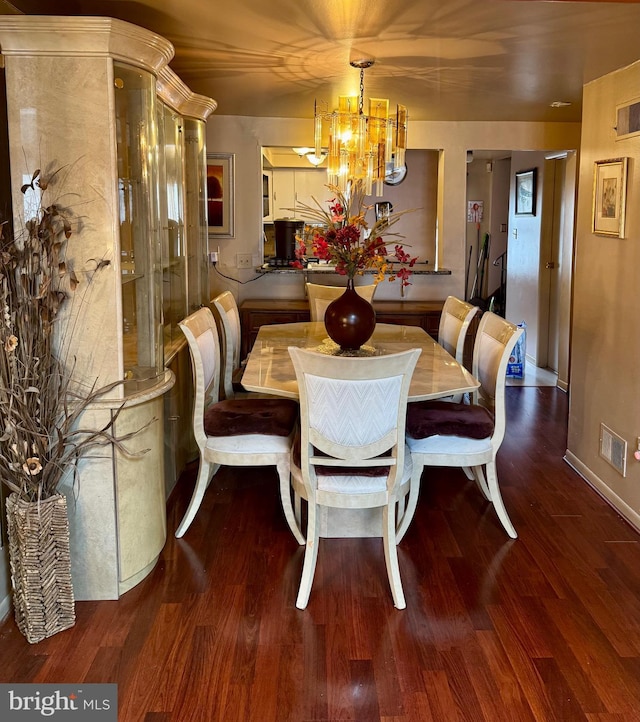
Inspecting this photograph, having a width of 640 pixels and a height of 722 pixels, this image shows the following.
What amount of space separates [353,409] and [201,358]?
920 mm

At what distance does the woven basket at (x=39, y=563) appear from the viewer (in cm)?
240

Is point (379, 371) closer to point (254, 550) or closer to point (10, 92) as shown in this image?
point (254, 550)

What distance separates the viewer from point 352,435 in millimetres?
2641

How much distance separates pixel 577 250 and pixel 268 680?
301 centimetres

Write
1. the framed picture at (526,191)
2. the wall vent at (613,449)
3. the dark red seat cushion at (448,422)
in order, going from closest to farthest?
the dark red seat cushion at (448,422)
the wall vent at (613,449)
the framed picture at (526,191)

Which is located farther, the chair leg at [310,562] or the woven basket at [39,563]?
the chair leg at [310,562]

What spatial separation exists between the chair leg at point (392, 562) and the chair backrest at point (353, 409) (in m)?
0.08

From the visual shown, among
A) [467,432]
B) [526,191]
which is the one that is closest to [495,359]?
[467,432]

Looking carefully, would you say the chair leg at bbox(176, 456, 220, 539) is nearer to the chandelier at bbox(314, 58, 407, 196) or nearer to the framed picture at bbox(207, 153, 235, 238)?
the chandelier at bbox(314, 58, 407, 196)

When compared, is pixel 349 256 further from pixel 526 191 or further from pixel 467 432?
pixel 526 191

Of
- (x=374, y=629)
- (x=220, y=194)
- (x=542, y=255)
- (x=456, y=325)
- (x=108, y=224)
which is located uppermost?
(x=220, y=194)

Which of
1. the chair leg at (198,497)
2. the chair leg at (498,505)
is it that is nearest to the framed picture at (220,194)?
the chair leg at (198,497)

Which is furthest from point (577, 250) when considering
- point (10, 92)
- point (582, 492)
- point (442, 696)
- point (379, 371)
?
point (10, 92)

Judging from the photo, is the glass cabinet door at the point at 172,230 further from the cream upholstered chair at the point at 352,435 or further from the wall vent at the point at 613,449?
the wall vent at the point at 613,449
